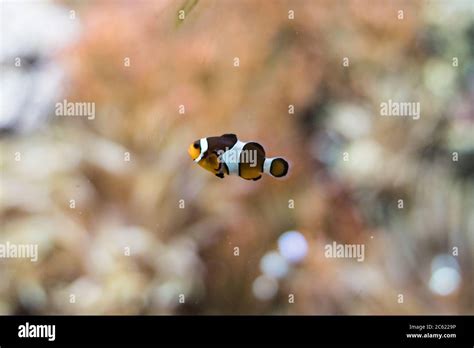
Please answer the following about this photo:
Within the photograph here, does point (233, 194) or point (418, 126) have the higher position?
→ point (418, 126)

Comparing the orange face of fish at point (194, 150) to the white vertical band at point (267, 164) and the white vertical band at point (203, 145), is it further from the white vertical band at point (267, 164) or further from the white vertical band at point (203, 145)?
the white vertical band at point (267, 164)

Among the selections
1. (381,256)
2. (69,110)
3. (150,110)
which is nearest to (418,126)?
(381,256)

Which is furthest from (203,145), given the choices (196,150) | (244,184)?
(244,184)

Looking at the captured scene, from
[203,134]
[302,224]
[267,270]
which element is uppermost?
[203,134]

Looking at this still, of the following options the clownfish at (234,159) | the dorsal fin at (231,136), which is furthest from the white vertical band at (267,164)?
the dorsal fin at (231,136)

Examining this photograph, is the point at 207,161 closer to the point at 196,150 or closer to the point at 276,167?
the point at 196,150
